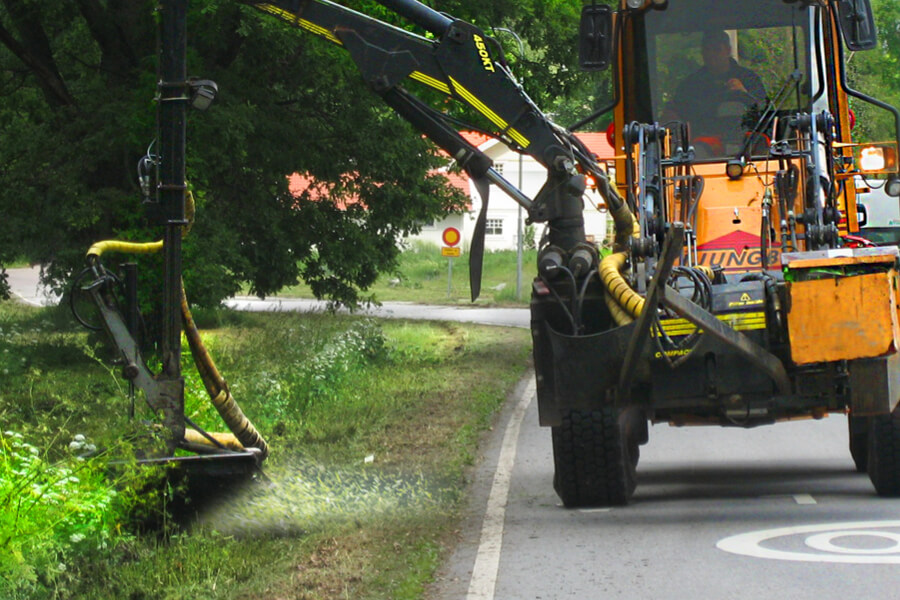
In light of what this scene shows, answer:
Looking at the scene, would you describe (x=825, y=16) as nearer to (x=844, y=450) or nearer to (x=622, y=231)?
(x=622, y=231)

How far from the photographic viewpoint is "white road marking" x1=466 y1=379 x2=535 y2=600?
308 inches

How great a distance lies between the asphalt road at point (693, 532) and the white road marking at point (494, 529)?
1 cm

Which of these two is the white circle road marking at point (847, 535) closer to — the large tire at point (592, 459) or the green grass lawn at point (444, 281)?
the large tire at point (592, 459)

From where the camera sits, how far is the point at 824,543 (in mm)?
8570

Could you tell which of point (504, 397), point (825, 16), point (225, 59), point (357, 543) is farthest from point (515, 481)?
point (225, 59)

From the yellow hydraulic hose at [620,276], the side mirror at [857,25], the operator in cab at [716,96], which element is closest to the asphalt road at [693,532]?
the yellow hydraulic hose at [620,276]

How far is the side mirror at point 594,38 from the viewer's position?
1065 centimetres

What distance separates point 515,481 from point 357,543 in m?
3.16

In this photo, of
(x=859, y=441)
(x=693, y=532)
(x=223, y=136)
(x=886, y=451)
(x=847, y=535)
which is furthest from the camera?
(x=223, y=136)

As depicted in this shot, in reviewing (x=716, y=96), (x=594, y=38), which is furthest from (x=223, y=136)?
(x=716, y=96)

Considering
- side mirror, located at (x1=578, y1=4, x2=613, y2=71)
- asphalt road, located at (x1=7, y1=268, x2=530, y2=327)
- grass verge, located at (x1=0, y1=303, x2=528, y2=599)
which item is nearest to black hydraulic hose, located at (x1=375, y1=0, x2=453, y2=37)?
side mirror, located at (x1=578, y1=4, x2=613, y2=71)

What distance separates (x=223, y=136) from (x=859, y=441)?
1020 cm

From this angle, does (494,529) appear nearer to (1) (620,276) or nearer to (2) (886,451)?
(1) (620,276)

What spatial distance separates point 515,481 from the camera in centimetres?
1178
